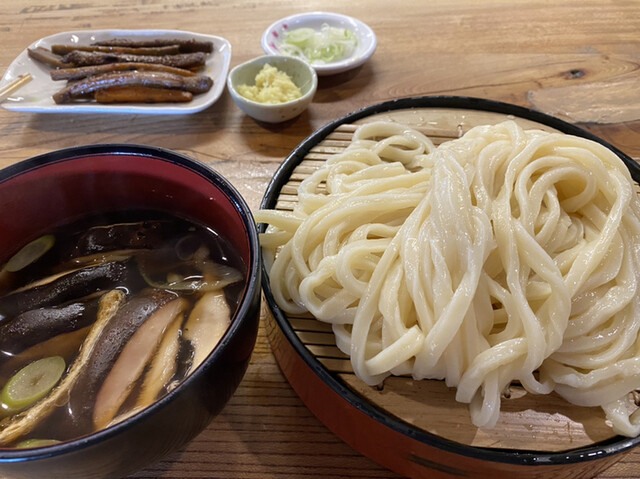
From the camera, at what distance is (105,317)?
1.15 m

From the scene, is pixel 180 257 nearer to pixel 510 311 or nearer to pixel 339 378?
pixel 339 378

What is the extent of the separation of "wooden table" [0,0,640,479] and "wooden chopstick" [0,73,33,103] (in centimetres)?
11

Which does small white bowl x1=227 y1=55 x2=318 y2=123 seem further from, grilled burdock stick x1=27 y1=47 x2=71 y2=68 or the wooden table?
grilled burdock stick x1=27 y1=47 x2=71 y2=68

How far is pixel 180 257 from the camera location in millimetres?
1285

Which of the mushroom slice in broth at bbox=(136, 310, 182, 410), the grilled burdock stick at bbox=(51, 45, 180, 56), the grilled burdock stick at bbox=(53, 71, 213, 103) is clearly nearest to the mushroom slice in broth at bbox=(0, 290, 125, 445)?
the mushroom slice in broth at bbox=(136, 310, 182, 410)

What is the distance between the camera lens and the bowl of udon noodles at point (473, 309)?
111 centimetres

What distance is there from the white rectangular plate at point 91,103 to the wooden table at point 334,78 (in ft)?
0.22

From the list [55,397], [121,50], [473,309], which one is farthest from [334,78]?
[55,397]

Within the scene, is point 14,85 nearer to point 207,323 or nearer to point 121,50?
point 121,50

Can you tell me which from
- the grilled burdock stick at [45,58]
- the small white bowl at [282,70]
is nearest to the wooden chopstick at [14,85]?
the grilled burdock stick at [45,58]

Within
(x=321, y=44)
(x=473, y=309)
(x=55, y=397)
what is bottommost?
(x=473, y=309)

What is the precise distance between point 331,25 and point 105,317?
231 cm

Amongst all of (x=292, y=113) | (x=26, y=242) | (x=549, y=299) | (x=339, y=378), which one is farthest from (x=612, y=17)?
(x=26, y=242)

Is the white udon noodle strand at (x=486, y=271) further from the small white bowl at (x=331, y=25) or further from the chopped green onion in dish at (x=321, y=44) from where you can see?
the chopped green onion in dish at (x=321, y=44)
